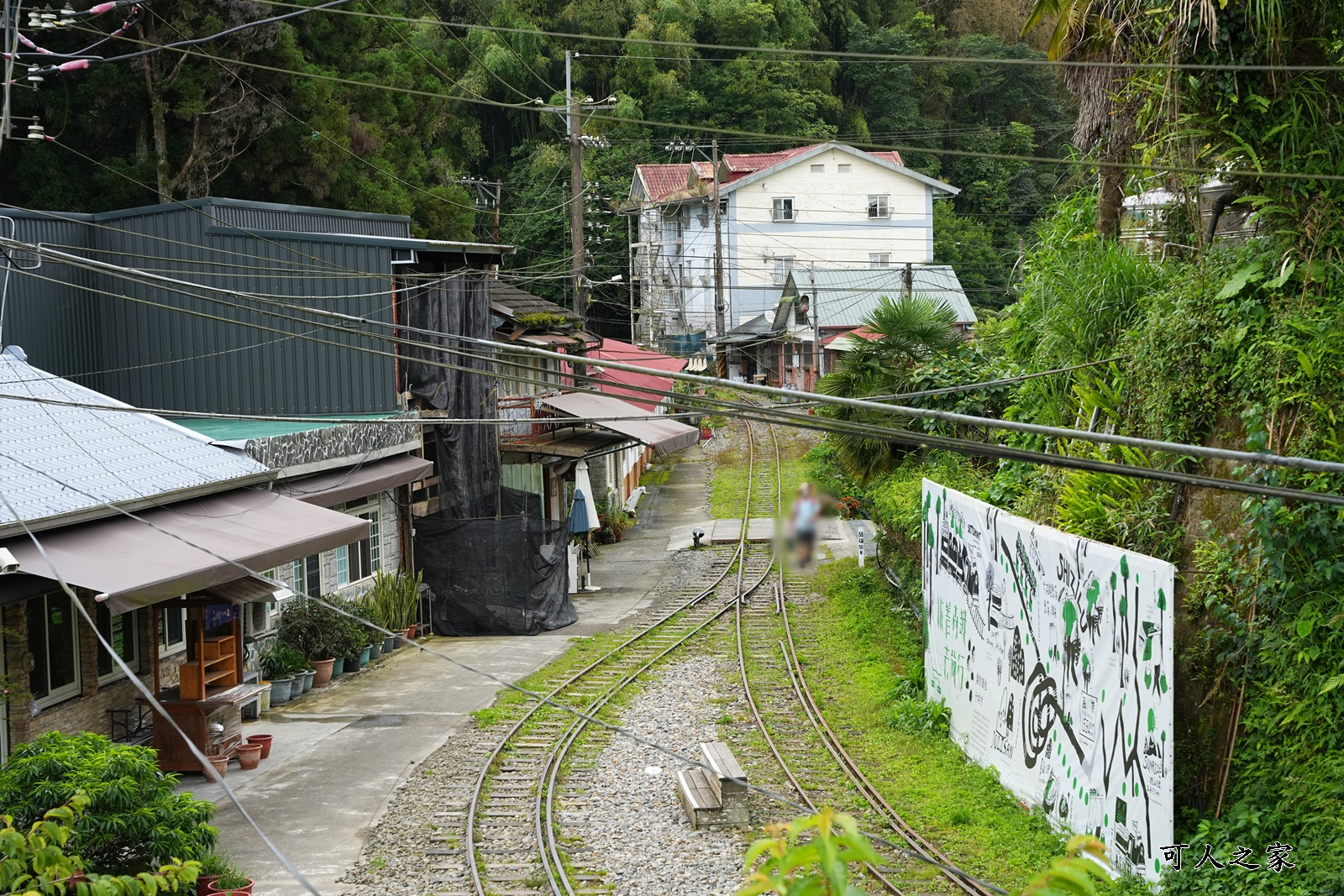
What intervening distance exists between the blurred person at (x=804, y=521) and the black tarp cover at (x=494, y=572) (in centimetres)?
1611

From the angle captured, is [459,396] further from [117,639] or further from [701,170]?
[701,170]

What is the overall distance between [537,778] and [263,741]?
10.8 feet

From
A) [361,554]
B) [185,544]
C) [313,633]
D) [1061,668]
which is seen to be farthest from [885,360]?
[185,544]

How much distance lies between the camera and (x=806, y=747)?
13.5m

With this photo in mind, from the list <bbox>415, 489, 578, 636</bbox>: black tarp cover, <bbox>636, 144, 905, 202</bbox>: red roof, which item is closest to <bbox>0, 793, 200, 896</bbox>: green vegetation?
<bbox>415, 489, 578, 636</bbox>: black tarp cover

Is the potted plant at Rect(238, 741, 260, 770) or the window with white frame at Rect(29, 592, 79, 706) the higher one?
the window with white frame at Rect(29, 592, 79, 706)

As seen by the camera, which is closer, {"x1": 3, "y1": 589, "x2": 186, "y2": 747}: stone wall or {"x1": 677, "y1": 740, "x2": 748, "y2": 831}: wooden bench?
{"x1": 3, "y1": 589, "x2": 186, "y2": 747}: stone wall

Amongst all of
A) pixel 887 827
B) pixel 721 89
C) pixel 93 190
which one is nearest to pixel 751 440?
pixel 93 190

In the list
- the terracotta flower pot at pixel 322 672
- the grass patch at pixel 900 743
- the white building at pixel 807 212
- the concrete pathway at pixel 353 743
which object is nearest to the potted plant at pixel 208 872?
the concrete pathway at pixel 353 743

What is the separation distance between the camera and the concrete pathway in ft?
34.8

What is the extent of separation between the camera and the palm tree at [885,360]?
1789 cm

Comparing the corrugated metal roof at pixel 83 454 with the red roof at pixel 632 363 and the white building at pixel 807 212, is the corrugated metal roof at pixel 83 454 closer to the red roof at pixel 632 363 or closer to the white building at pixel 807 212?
the red roof at pixel 632 363

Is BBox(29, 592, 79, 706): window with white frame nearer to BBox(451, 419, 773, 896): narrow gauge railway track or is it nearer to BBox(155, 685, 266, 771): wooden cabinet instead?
BBox(155, 685, 266, 771): wooden cabinet

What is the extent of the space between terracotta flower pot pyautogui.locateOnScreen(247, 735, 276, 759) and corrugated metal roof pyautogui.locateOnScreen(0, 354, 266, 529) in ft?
9.65
